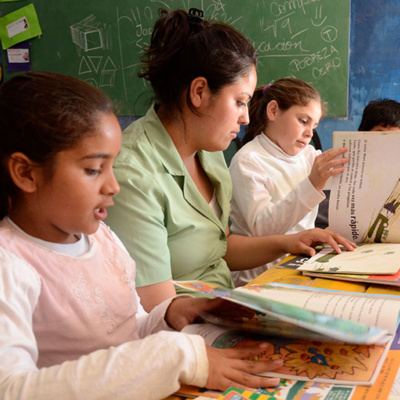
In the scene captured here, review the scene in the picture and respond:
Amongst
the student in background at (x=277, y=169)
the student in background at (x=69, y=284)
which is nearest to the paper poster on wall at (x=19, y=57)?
the student in background at (x=277, y=169)

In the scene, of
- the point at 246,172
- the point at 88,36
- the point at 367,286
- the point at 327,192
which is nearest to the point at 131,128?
the point at 246,172

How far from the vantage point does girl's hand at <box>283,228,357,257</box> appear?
1.28 meters

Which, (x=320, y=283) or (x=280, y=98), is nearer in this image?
(x=320, y=283)

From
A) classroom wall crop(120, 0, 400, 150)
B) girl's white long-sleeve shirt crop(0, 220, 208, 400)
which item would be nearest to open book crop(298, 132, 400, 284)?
girl's white long-sleeve shirt crop(0, 220, 208, 400)

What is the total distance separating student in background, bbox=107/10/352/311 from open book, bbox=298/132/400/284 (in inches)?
2.9

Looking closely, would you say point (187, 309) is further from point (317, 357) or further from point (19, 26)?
point (19, 26)

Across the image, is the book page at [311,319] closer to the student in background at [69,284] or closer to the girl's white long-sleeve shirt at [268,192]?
the student in background at [69,284]

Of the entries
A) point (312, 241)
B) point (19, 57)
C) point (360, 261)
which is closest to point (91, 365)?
point (360, 261)

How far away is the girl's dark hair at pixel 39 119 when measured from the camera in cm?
71

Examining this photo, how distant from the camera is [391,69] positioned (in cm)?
329

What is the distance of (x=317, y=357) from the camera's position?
684 millimetres

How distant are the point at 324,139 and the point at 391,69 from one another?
23.1 inches

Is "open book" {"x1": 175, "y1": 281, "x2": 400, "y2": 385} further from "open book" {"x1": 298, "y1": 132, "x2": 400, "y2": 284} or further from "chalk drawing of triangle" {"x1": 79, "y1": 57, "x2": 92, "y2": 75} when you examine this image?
"chalk drawing of triangle" {"x1": 79, "y1": 57, "x2": 92, "y2": 75}

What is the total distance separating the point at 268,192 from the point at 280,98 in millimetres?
477
